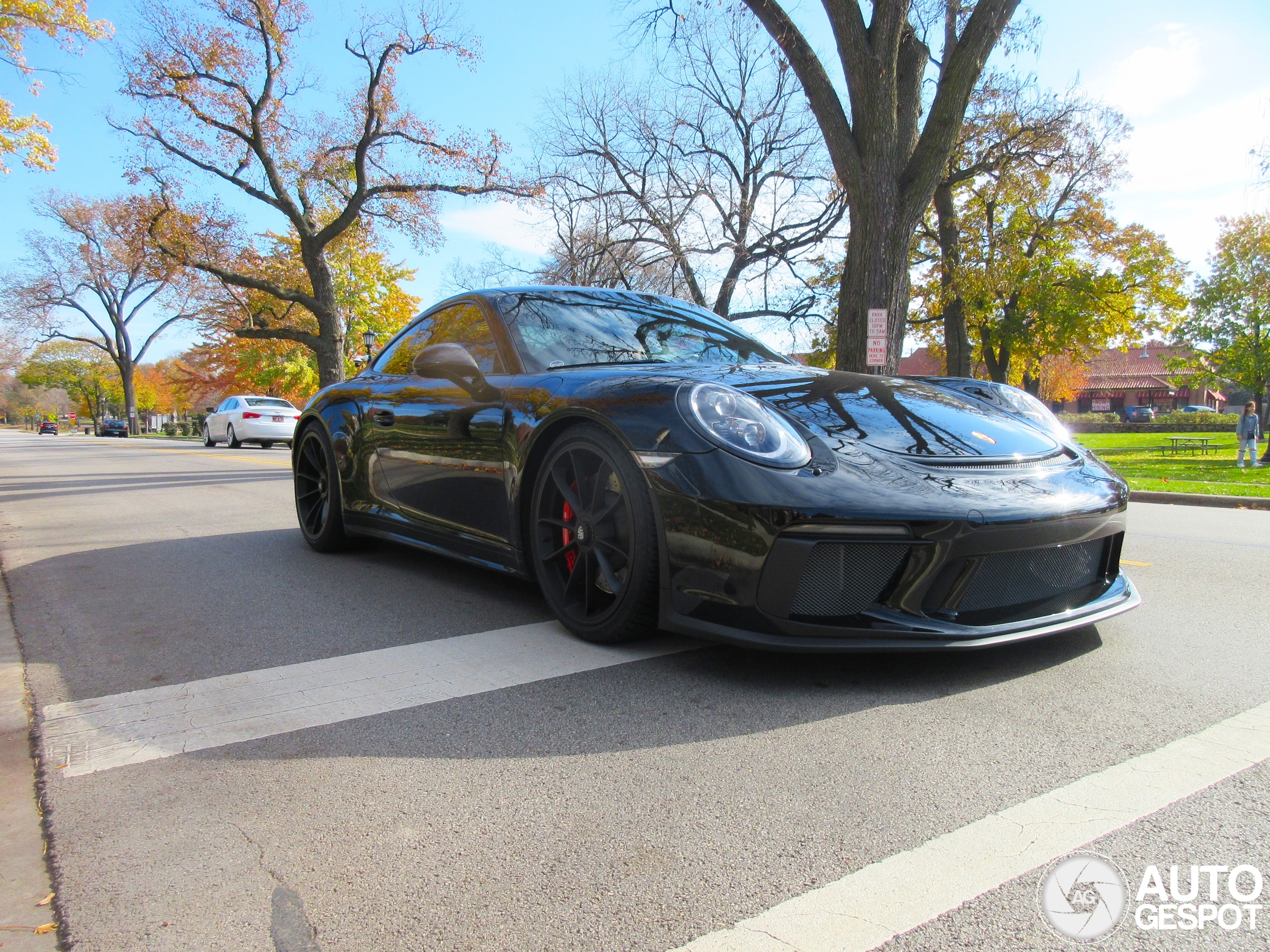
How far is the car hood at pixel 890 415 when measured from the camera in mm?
2791

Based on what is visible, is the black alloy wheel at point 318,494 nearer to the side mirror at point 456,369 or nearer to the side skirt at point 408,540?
the side skirt at point 408,540

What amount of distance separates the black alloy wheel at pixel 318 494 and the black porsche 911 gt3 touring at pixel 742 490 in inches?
43.1

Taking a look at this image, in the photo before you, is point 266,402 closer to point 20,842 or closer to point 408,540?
point 408,540

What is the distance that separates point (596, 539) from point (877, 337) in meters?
8.16

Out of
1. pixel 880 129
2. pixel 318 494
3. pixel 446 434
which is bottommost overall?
pixel 318 494

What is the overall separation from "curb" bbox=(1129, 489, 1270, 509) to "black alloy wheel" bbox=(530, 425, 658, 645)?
8088 millimetres

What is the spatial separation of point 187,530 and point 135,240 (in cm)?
2191

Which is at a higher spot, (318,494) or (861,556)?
(861,556)

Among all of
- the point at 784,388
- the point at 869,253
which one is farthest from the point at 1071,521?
the point at 869,253

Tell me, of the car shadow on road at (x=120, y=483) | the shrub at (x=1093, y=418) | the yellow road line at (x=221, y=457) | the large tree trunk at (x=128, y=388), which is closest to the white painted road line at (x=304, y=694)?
the car shadow on road at (x=120, y=483)

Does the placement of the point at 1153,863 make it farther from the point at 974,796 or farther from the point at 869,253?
the point at 869,253

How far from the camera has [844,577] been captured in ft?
8.10

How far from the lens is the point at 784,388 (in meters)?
3.10

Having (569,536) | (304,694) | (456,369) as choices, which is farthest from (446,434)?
(304,694)
